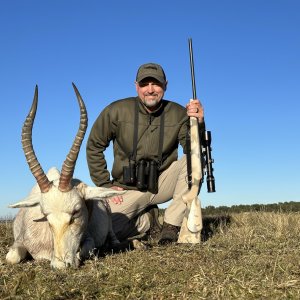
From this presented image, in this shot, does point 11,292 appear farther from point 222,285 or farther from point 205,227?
point 205,227

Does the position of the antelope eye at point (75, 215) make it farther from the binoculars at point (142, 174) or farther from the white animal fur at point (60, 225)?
the binoculars at point (142, 174)

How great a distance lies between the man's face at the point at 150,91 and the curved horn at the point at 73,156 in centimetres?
275

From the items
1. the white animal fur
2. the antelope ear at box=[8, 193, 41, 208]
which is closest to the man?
the white animal fur

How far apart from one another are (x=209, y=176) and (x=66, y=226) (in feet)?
10.2

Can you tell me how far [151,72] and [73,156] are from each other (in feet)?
10.1

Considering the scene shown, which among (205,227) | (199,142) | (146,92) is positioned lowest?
(205,227)

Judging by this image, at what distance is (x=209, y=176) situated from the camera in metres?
7.77

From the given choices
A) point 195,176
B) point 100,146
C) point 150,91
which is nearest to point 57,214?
point 195,176

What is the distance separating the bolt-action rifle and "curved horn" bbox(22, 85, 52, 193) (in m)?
2.50

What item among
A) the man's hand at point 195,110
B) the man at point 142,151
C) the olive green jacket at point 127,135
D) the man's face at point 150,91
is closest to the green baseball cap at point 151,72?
the man at point 142,151

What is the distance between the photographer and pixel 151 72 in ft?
27.0

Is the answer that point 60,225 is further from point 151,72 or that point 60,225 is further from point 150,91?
point 151,72

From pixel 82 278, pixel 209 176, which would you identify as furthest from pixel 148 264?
pixel 209 176

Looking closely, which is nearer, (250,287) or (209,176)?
(250,287)
